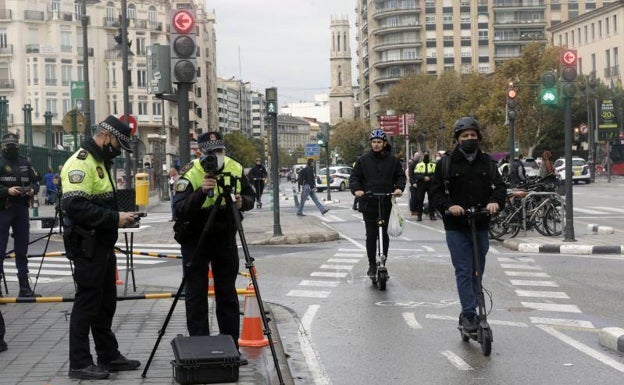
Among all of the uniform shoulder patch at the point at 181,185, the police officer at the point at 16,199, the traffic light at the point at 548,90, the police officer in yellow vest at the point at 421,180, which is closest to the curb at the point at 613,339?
the uniform shoulder patch at the point at 181,185

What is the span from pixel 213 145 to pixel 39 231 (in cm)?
1919

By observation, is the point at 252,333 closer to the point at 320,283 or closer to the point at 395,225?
the point at 395,225

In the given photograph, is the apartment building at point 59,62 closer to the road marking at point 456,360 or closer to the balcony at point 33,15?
the balcony at point 33,15

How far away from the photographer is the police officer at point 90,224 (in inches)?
276

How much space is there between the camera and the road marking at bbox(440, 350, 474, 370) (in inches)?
308

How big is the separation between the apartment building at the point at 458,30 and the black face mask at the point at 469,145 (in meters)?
126

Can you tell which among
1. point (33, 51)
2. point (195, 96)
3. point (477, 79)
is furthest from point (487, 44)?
point (33, 51)

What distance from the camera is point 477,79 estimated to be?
81812 mm

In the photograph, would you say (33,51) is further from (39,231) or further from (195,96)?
(39,231)

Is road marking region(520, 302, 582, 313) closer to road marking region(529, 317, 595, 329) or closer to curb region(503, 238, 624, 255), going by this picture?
road marking region(529, 317, 595, 329)

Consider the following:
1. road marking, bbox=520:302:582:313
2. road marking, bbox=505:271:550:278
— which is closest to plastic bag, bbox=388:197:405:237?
road marking, bbox=520:302:582:313

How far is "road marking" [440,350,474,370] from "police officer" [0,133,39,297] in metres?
5.44

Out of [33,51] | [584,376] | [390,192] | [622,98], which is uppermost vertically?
[33,51]

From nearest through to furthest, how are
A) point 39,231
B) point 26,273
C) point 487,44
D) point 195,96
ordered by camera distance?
point 26,273 → point 39,231 → point 195,96 → point 487,44
